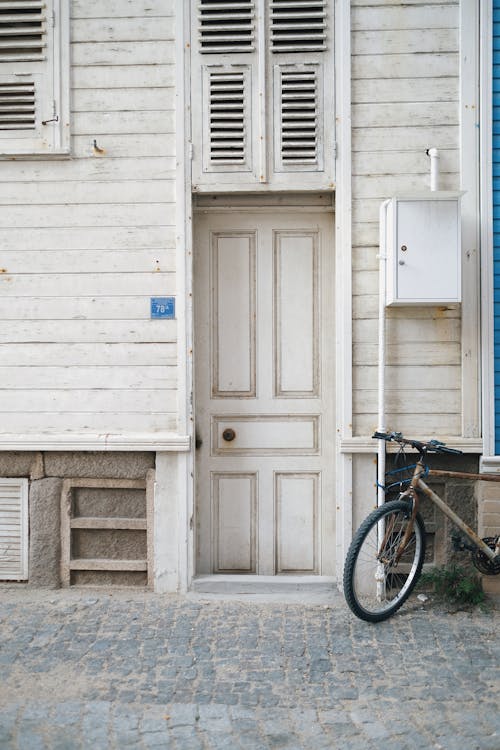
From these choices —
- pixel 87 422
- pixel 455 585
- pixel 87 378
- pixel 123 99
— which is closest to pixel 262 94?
pixel 123 99

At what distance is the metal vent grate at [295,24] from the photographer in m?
4.92

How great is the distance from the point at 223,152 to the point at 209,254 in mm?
734

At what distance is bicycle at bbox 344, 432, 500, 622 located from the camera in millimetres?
4555

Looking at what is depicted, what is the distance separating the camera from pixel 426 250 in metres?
4.62

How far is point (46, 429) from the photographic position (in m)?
5.08

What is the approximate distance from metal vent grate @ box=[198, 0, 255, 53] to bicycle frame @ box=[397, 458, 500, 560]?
3.18 m

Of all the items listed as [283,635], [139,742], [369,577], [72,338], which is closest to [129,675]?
[139,742]

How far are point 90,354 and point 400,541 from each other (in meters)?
2.53

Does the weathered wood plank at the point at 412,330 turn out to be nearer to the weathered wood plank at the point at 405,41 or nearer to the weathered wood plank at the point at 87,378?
the weathered wood plank at the point at 87,378

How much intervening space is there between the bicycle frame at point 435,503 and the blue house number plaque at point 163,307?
2.01 metres

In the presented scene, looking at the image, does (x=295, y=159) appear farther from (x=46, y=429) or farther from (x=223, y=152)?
(x=46, y=429)

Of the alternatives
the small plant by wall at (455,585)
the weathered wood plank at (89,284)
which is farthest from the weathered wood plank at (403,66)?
the small plant by wall at (455,585)

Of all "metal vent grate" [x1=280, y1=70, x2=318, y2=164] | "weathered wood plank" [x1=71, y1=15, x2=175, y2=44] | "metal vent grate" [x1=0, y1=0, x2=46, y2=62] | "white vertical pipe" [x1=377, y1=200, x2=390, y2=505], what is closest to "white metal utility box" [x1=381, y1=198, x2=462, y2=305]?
"white vertical pipe" [x1=377, y1=200, x2=390, y2=505]

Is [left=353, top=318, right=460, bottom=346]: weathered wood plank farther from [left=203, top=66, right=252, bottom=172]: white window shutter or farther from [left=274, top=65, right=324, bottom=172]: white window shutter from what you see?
[left=203, top=66, right=252, bottom=172]: white window shutter
